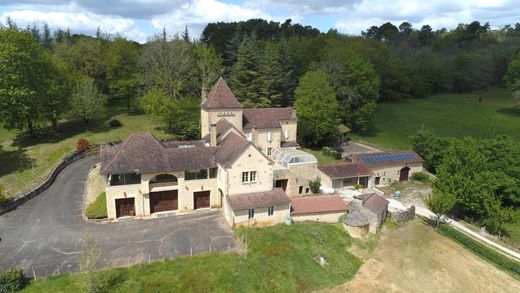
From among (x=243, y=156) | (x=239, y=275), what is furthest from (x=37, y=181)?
(x=239, y=275)

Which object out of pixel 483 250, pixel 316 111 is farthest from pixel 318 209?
pixel 316 111

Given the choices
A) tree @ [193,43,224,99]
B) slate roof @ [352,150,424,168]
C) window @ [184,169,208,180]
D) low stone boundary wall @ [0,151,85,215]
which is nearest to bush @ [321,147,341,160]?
slate roof @ [352,150,424,168]

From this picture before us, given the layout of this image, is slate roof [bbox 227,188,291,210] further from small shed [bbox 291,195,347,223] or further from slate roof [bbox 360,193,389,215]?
slate roof [bbox 360,193,389,215]

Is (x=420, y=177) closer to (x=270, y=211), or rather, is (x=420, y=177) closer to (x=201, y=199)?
(x=270, y=211)

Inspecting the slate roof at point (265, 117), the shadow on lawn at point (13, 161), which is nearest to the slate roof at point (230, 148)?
the slate roof at point (265, 117)

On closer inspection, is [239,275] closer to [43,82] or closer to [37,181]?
[37,181]

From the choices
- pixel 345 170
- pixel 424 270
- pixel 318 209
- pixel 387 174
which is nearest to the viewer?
pixel 424 270

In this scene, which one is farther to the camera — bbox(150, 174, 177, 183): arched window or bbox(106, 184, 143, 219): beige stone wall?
bbox(150, 174, 177, 183): arched window
